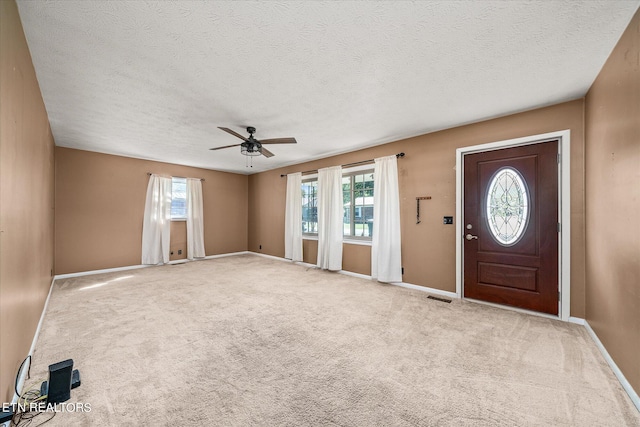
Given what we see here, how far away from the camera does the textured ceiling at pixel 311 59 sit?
1.65 m

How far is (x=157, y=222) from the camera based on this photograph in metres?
5.82

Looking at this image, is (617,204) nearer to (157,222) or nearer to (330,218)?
(330,218)

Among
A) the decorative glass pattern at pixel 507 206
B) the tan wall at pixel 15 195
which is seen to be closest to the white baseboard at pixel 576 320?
the decorative glass pattern at pixel 507 206

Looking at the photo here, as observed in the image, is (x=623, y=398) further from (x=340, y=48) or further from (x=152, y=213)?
(x=152, y=213)

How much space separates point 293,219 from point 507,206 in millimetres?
4295

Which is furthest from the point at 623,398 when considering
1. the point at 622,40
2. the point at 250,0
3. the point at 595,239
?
the point at 250,0

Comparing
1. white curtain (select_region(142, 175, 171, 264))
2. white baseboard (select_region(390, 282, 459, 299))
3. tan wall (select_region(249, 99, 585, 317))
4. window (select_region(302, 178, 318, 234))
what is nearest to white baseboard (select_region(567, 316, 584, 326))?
tan wall (select_region(249, 99, 585, 317))

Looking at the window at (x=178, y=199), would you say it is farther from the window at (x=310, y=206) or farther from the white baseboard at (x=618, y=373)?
the white baseboard at (x=618, y=373)

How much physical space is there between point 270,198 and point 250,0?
5.73 meters

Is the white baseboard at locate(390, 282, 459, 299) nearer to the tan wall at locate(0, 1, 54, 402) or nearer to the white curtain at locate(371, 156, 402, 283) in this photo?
the white curtain at locate(371, 156, 402, 283)

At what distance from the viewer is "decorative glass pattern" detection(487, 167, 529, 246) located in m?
3.14

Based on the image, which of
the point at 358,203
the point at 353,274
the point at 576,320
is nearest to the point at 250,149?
the point at 358,203

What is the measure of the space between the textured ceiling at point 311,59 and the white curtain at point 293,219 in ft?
8.55

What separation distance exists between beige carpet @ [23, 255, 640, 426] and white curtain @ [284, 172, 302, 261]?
2527 mm
